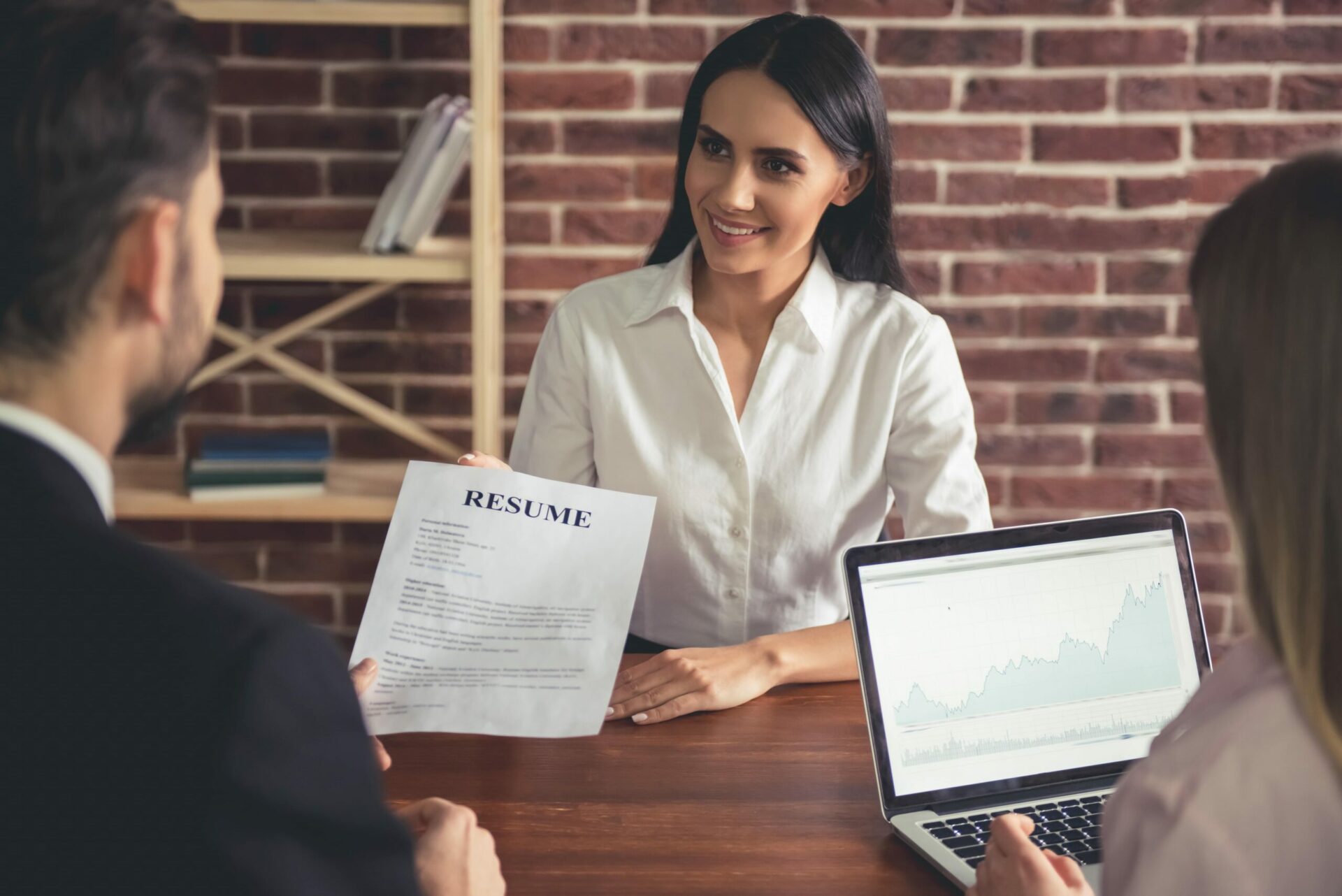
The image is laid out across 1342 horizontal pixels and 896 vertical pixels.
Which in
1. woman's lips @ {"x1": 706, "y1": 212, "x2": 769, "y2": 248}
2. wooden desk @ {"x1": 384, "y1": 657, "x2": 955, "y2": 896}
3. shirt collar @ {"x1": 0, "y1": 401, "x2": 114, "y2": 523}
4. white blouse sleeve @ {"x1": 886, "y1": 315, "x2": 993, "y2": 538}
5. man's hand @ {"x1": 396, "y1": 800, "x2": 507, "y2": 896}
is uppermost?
woman's lips @ {"x1": 706, "y1": 212, "x2": 769, "y2": 248}

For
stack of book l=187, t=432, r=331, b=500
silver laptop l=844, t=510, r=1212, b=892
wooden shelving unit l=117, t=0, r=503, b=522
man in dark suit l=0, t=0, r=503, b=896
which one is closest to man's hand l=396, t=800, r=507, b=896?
man in dark suit l=0, t=0, r=503, b=896

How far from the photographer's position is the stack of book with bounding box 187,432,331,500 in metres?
2.28

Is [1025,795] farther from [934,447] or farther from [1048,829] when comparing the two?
[934,447]

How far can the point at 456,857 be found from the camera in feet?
2.98

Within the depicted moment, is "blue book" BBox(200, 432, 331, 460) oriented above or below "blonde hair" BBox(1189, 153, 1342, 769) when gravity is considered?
below

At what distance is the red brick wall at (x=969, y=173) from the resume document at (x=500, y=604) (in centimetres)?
122

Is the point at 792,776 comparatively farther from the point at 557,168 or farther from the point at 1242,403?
the point at 557,168

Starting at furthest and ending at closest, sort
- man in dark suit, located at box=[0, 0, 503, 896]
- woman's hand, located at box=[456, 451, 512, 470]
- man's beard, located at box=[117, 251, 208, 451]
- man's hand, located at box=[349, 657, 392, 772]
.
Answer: woman's hand, located at box=[456, 451, 512, 470]
man's hand, located at box=[349, 657, 392, 772]
man's beard, located at box=[117, 251, 208, 451]
man in dark suit, located at box=[0, 0, 503, 896]

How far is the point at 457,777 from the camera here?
1137mm

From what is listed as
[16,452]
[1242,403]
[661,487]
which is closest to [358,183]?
[661,487]

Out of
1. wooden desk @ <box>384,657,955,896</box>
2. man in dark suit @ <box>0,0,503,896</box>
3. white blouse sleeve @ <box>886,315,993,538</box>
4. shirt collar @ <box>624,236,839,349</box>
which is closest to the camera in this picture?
man in dark suit @ <box>0,0,503,896</box>

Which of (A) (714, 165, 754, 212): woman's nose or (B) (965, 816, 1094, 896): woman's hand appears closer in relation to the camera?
(B) (965, 816, 1094, 896): woman's hand

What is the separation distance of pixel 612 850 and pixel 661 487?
0.72 metres

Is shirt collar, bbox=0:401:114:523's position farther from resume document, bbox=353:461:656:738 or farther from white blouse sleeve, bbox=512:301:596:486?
white blouse sleeve, bbox=512:301:596:486
